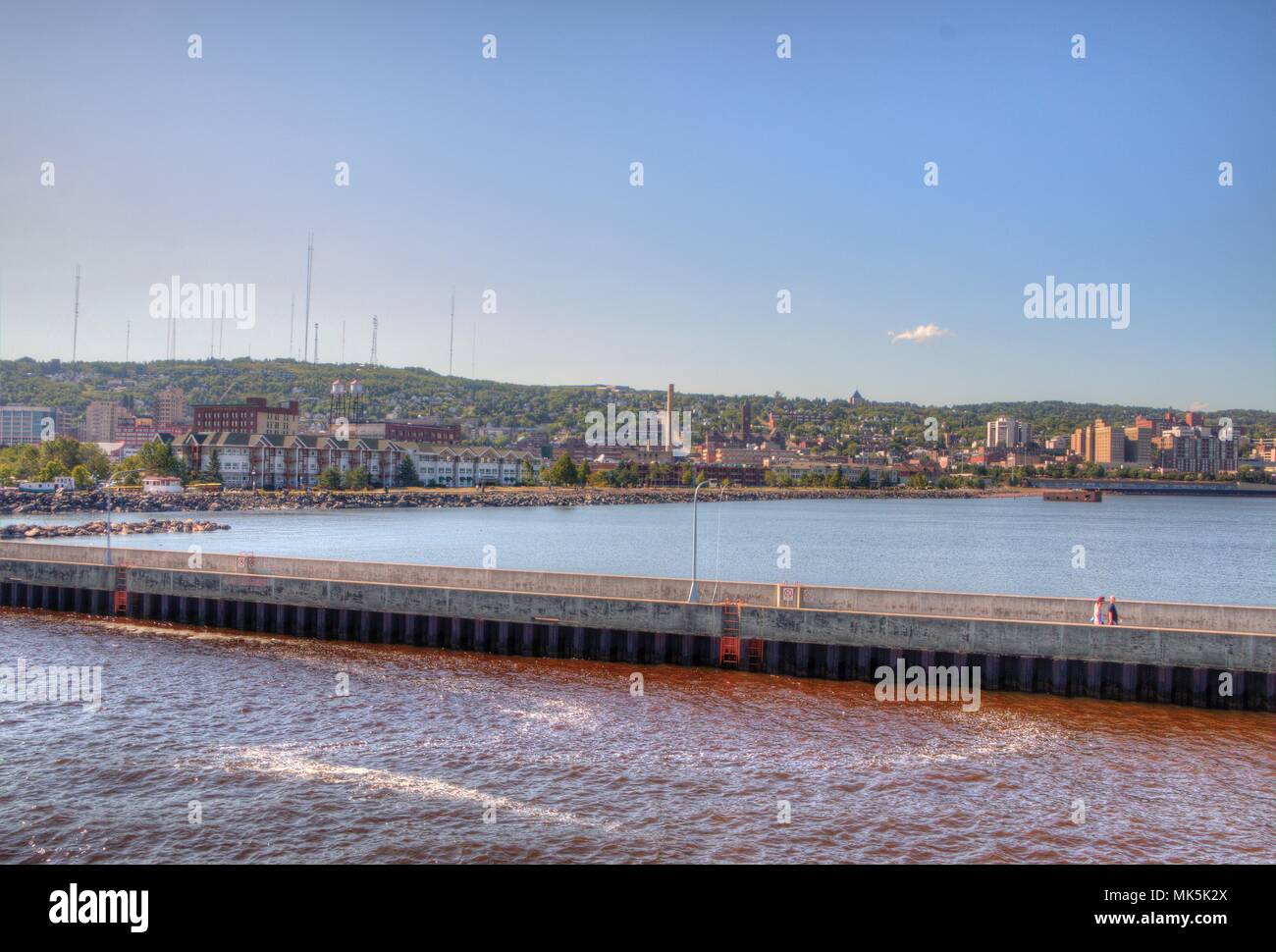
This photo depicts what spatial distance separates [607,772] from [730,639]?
31.3 feet

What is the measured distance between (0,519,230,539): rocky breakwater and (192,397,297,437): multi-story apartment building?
8883cm

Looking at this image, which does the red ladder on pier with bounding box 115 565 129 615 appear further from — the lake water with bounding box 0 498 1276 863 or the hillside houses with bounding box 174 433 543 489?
the hillside houses with bounding box 174 433 543 489

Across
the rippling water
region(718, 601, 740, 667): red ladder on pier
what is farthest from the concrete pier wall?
the rippling water

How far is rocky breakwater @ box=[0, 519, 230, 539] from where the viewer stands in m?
76.0

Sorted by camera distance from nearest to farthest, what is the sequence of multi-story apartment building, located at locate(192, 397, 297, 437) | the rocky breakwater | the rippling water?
the rippling water < the rocky breakwater < multi-story apartment building, located at locate(192, 397, 297, 437)

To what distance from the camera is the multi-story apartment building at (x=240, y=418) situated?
17838 cm

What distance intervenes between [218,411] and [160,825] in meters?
179

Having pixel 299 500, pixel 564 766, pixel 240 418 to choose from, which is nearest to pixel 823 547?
pixel 564 766

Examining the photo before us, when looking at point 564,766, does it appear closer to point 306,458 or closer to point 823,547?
point 823,547

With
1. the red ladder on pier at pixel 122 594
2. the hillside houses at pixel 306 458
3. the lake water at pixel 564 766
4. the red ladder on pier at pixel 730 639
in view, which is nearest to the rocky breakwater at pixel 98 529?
the red ladder on pier at pixel 122 594

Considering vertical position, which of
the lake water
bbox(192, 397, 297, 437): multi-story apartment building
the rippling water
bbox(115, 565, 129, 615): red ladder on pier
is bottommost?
the rippling water

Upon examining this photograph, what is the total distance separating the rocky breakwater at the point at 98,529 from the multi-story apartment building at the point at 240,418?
88.8m

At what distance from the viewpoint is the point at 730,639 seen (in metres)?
28.2

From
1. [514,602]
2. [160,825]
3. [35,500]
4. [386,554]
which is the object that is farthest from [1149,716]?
Answer: [35,500]
